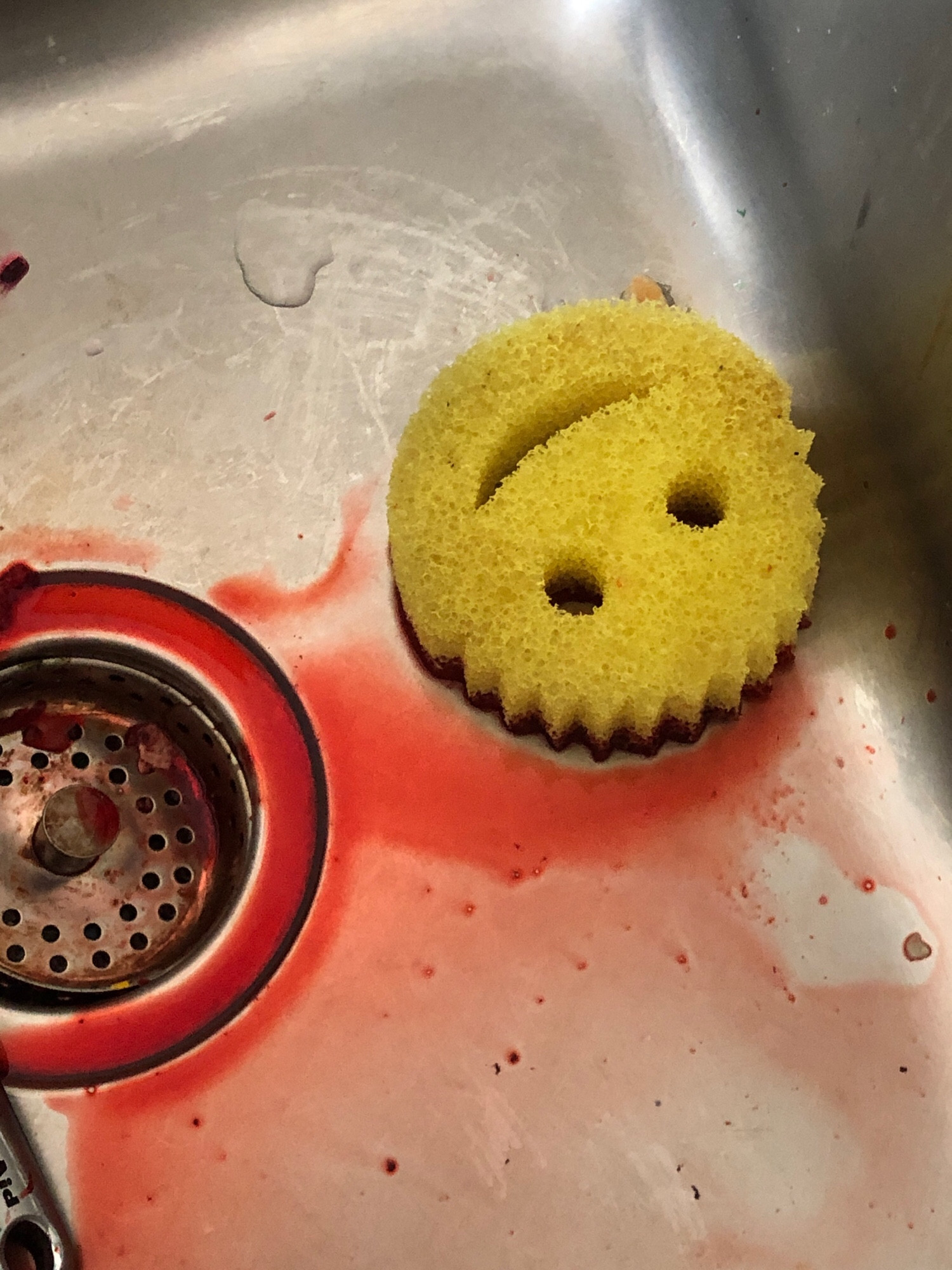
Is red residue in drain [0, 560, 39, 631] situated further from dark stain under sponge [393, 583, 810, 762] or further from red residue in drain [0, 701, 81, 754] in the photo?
dark stain under sponge [393, 583, 810, 762]

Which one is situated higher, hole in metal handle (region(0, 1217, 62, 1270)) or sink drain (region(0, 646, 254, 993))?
sink drain (region(0, 646, 254, 993))

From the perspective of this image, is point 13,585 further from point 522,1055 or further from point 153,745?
point 522,1055

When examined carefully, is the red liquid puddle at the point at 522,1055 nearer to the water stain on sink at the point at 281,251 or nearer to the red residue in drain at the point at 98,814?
the red residue in drain at the point at 98,814

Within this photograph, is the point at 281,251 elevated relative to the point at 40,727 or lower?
elevated

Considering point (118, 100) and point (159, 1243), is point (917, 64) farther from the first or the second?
point (159, 1243)

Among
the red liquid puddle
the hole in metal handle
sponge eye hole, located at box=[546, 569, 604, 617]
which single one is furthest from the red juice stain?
the hole in metal handle

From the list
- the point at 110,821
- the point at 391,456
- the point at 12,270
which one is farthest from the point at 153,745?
the point at 12,270

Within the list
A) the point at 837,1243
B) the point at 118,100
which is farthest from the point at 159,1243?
the point at 118,100
